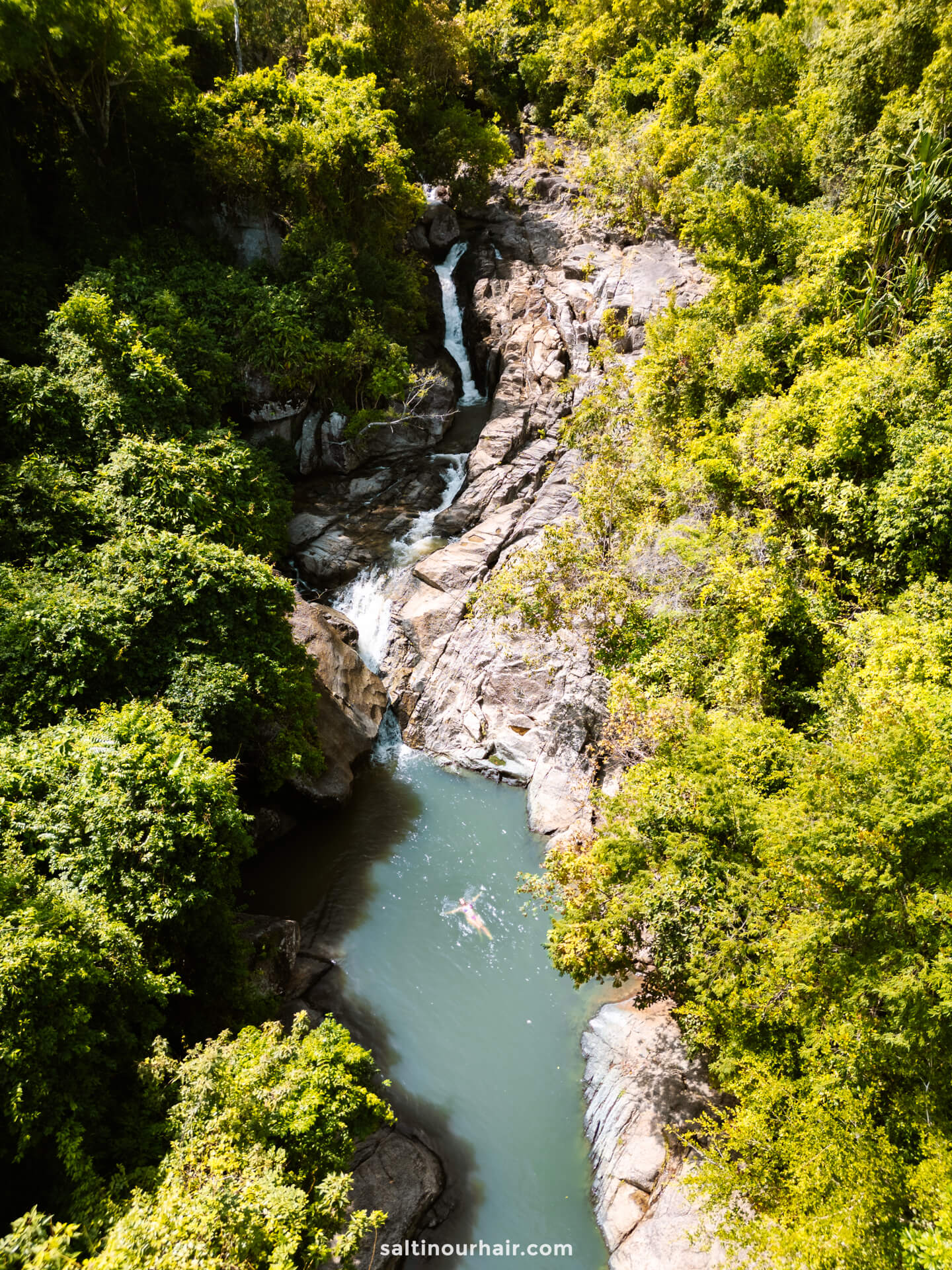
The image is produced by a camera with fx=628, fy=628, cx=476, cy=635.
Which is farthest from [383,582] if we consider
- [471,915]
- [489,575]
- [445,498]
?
[471,915]

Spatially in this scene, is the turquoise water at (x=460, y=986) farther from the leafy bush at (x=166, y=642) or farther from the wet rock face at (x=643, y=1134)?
the leafy bush at (x=166, y=642)

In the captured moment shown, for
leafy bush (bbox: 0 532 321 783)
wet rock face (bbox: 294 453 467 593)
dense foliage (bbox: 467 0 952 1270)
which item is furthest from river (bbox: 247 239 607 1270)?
wet rock face (bbox: 294 453 467 593)

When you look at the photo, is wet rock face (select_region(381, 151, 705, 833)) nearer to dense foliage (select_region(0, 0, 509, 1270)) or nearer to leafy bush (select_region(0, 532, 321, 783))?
dense foliage (select_region(0, 0, 509, 1270))

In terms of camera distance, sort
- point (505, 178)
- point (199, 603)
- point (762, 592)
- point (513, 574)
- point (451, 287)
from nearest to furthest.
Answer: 1. point (762, 592)
2. point (199, 603)
3. point (513, 574)
4. point (451, 287)
5. point (505, 178)

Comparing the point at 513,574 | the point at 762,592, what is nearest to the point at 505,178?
the point at 513,574

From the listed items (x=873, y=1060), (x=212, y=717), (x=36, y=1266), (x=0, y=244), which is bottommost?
(x=873, y=1060)

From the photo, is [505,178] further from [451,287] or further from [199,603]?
[199,603]

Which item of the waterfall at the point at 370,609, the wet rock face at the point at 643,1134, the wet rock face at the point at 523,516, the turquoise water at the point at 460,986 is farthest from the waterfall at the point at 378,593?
the wet rock face at the point at 643,1134
